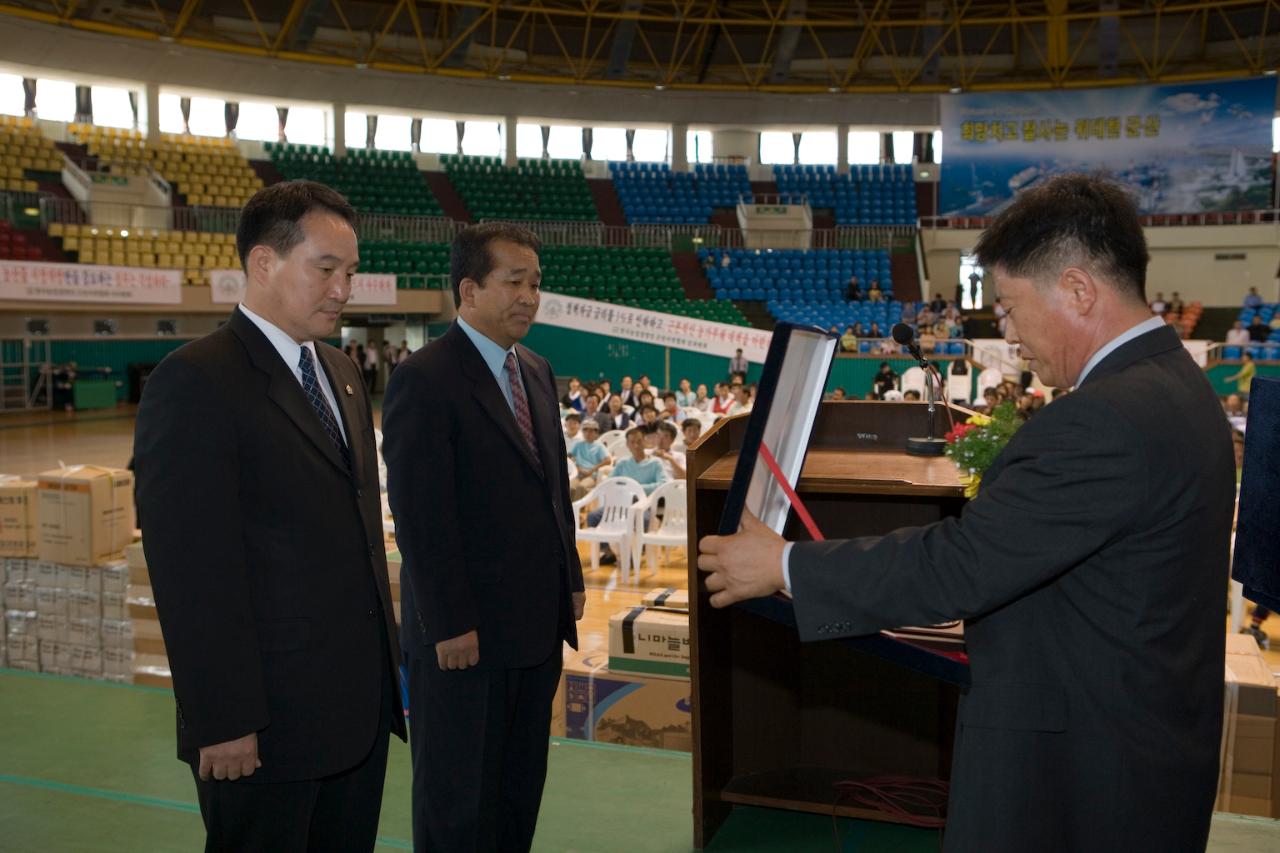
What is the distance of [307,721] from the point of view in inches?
74.7

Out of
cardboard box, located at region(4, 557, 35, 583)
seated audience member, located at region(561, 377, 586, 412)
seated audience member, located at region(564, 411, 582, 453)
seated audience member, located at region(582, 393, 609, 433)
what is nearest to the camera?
cardboard box, located at region(4, 557, 35, 583)

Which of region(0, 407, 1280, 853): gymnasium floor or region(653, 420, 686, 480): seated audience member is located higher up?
region(653, 420, 686, 480): seated audience member

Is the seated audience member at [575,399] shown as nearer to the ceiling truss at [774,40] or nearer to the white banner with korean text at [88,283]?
the white banner with korean text at [88,283]

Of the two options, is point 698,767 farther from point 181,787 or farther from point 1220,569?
point 181,787

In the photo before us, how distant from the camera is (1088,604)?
148cm

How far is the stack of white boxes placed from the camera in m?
5.39

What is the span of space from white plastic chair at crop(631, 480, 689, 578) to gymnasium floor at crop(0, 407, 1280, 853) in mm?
4132

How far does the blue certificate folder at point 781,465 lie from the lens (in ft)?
5.44

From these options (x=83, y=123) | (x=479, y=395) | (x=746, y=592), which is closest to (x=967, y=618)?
(x=746, y=592)

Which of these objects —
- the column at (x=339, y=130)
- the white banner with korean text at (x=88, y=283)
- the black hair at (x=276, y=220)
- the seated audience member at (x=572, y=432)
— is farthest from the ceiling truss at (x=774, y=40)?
the black hair at (x=276, y=220)

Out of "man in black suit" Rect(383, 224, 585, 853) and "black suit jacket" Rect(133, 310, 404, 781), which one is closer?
"black suit jacket" Rect(133, 310, 404, 781)

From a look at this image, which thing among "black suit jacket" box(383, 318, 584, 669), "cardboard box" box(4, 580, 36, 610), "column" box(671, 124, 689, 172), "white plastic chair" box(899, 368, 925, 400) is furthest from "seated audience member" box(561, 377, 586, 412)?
"column" box(671, 124, 689, 172)

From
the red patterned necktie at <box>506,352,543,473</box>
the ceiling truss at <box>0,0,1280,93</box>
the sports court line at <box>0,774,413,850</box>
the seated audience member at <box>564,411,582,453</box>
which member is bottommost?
the sports court line at <box>0,774,413,850</box>

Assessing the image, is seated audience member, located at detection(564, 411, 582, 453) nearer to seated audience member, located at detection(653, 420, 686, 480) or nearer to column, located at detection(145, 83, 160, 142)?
seated audience member, located at detection(653, 420, 686, 480)
